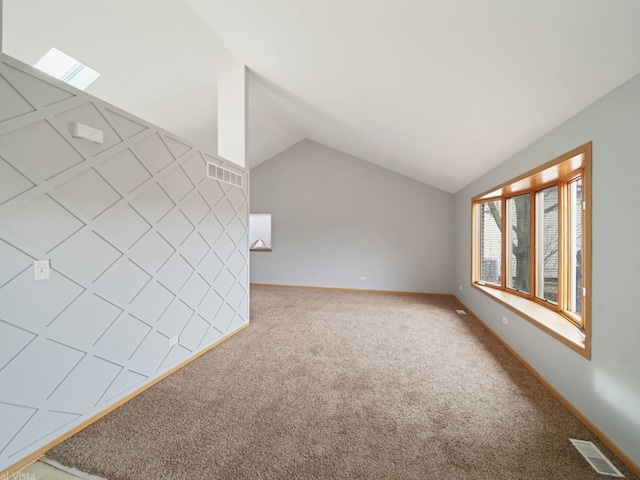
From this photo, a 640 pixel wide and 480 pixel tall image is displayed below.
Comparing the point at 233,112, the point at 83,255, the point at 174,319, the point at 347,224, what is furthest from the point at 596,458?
the point at 347,224

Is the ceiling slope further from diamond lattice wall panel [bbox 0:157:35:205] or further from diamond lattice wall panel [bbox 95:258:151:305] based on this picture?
diamond lattice wall panel [bbox 95:258:151:305]

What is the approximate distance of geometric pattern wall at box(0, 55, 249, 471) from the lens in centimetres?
124

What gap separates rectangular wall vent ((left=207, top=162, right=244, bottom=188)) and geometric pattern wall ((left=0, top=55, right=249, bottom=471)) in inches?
7.9

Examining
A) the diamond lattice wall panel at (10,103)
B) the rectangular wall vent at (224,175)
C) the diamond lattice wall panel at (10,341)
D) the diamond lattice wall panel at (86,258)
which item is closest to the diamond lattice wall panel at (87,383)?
the diamond lattice wall panel at (10,341)

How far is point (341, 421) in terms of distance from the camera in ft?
5.10

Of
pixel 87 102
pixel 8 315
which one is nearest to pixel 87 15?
pixel 87 102

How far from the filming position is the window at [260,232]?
589 centimetres

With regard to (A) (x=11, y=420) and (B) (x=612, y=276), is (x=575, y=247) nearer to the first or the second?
(B) (x=612, y=276)

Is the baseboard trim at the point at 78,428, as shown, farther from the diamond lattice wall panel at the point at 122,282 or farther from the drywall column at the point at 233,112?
the drywall column at the point at 233,112

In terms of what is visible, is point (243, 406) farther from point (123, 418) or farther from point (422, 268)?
point (422, 268)

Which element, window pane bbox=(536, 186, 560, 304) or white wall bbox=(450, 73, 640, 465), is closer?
white wall bbox=(450, 73, 640, 465)

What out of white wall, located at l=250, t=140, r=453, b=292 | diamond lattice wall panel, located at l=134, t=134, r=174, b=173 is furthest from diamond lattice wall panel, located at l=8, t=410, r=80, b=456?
white wall, located at l=250, t=140, r=453, b=292

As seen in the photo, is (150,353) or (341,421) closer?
(341,421)

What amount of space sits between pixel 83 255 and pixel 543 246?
14.2 ft
